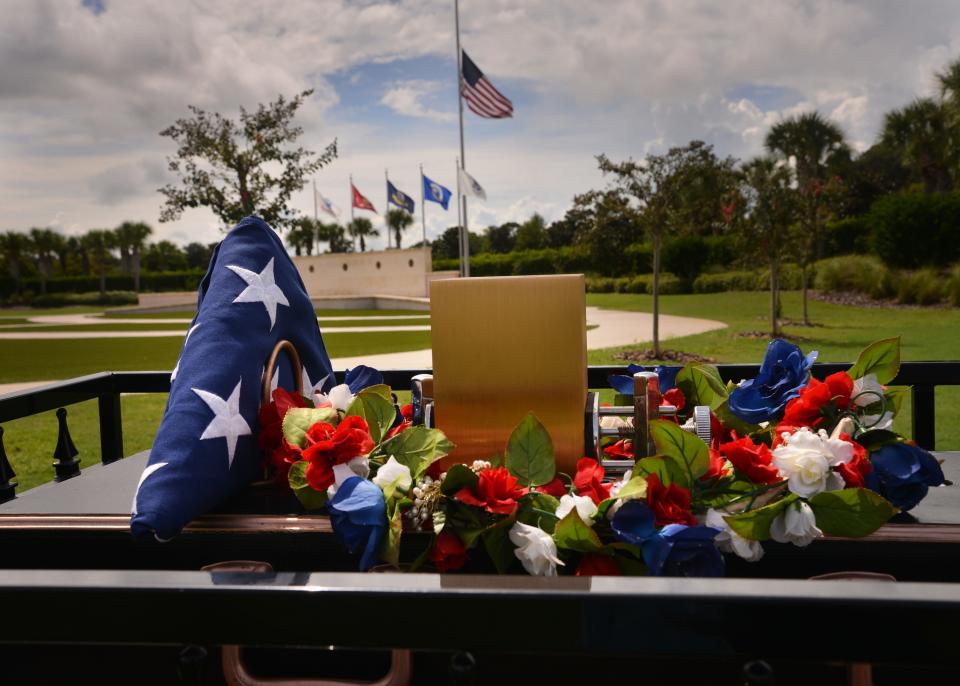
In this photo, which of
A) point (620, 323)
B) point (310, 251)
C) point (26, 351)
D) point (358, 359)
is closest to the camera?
point (358, 359)

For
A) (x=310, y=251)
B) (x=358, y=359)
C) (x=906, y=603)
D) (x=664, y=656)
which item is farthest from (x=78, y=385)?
(x=310, y=251)

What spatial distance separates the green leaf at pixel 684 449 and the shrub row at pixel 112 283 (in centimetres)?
6751

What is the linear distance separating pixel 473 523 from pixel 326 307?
138ft

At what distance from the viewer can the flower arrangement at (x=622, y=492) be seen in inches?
42.9

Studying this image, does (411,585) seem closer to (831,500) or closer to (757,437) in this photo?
(831,500)

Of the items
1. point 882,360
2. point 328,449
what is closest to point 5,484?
point 328,449

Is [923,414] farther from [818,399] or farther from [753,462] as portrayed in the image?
Answer: [753,462]

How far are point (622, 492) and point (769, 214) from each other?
50.2 feet

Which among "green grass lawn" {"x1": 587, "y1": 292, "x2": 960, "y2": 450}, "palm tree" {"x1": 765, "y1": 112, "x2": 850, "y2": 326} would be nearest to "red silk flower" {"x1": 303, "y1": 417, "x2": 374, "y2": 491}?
"green grass lawn" {"x1": 587, "y1": 292, "x2": 960, "y2": 450}

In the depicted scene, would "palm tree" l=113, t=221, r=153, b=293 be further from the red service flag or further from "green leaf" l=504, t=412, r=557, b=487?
"green leaf" l=504, t=412, r=557, b=487

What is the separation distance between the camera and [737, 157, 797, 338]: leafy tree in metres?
15.1

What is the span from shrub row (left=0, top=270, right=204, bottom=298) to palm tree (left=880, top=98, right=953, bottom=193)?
52665mm

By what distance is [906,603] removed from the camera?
81cm

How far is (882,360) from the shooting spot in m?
1.47
